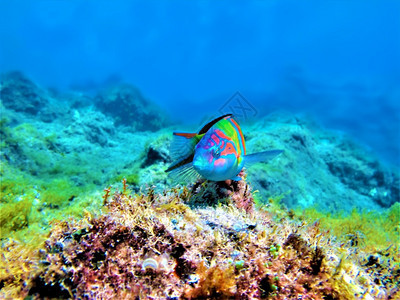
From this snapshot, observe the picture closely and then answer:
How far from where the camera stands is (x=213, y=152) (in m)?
1.96

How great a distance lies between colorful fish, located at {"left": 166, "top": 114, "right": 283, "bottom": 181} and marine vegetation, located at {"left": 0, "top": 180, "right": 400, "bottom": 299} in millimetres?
437

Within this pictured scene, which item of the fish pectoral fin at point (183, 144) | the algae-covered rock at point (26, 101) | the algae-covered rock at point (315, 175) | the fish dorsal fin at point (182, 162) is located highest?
the algae-covered rock at point (26, 101)

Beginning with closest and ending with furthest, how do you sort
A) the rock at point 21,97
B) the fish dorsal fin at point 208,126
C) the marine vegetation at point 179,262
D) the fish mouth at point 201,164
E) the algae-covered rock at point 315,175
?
the marine vegetation at point 179,262
the fish mouth at point 201,164
the fish dorsal fin at point 208,126
the algae-covered rock at point 315,175
the rock at point 21,97

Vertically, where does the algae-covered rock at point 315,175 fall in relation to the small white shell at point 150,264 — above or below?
above

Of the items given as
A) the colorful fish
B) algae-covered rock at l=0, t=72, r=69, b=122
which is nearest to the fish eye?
the colorful fish

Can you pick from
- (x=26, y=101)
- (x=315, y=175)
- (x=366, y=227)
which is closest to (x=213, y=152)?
(x=366, y=227)

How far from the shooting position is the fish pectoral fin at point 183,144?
7.27ft

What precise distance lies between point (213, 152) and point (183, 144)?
17.6 inches

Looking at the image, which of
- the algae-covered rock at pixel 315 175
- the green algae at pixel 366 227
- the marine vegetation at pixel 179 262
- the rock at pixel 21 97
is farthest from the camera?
the rock at pixel 21 97

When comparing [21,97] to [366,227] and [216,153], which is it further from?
[366,227]

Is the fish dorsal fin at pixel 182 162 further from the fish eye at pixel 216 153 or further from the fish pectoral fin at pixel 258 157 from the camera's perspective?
the fish pectoral fin at pixel 258 157

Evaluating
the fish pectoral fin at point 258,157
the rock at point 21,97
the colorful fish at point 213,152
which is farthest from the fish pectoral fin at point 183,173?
the rock at point 21,97

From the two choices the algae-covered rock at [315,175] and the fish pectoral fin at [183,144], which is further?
the algae-covered rock at [315,175]

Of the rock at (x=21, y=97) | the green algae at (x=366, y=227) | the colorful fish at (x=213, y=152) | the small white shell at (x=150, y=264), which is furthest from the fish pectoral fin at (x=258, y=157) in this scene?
the rock at (x=21, y=97)
